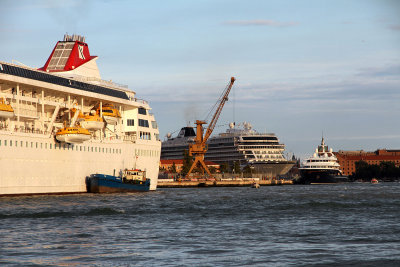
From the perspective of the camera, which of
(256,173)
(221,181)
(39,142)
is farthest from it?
(256,173)

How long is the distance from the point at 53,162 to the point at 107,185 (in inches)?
320

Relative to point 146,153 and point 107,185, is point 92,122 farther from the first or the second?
point 146,153

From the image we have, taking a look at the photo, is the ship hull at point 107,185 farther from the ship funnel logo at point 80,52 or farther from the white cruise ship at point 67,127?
the ship funnel logo at point 80,52

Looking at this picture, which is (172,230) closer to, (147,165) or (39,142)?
(39,142)

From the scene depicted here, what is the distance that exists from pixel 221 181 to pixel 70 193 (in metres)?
91.7

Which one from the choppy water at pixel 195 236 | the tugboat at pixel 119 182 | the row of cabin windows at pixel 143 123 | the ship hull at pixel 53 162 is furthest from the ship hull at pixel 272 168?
the choppy water at pixel 195 236

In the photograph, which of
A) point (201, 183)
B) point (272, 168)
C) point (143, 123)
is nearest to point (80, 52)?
point (143, 123)

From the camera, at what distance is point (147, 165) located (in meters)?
80.1

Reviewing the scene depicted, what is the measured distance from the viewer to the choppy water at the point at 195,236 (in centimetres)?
2334

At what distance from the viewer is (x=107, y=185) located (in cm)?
6800

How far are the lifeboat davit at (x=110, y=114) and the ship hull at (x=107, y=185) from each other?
794cm

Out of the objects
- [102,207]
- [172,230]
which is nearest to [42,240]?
[172,230]

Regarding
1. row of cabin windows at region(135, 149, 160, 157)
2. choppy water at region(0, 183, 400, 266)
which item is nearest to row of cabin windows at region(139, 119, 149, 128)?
row of cabin windows at region(135, 149, 160, 157)

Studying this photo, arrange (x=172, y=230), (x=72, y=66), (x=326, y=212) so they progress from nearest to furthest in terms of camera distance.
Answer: (x=172, y=230) < (x=326, y=212) < (x=72, y=66)
